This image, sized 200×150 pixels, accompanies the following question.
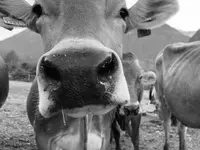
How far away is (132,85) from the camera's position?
575 cm

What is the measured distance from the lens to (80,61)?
72.6 inches

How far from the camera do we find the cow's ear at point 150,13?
12.3 ft

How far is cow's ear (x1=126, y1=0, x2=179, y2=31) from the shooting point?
376 cm

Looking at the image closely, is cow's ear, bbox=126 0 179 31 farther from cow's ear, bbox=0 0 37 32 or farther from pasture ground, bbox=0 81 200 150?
pasture ground, bbox=0 81 200 150

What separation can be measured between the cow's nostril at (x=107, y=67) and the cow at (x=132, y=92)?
135 inches

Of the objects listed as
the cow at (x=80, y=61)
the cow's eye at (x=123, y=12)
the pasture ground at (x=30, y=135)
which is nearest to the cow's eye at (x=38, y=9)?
the cow at (x=80, y=61)

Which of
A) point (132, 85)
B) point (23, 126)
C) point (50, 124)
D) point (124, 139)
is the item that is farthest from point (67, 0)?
point (23, 126)

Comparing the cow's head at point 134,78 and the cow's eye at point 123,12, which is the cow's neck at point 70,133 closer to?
the cow's eye at point 123,12

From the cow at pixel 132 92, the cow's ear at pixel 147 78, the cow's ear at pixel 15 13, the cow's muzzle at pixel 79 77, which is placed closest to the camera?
the cow's muzzle at pixel 79 77

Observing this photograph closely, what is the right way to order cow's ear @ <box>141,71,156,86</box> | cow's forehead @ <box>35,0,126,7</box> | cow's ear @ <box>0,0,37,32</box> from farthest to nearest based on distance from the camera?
1. cow's ear @ <box>141,71,156,86</box>
2. cow's ear @ <box>0,0,37,32</box>
3. cow's forehead @ <box>35,0,126,7</box>

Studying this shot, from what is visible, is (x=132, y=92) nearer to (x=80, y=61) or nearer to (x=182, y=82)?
(x=182, y=82)

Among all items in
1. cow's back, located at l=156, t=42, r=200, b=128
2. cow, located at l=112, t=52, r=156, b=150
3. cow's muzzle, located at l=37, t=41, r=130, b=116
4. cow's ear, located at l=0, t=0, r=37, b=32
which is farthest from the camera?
cow, located at l=112, t=52, r=156, b=150

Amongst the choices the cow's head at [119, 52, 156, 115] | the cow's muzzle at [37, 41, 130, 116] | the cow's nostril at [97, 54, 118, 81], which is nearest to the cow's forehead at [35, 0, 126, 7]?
the cow's muzzle at [37, 41, 130, 116]

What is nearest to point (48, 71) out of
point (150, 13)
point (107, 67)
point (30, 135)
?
point (107, 67)
